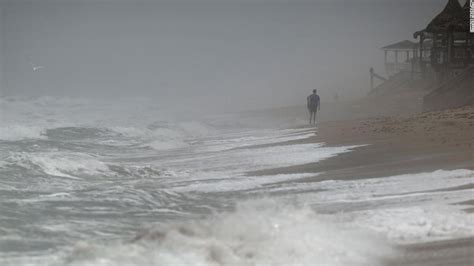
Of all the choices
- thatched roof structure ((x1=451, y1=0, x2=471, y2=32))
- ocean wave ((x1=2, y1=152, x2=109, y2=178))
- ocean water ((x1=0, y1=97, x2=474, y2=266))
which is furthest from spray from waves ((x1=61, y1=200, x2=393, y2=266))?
thatched roof structure ((x1=451, y1=0, x2=471, y2=32))

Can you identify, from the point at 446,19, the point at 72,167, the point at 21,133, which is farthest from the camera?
the point at 446,19

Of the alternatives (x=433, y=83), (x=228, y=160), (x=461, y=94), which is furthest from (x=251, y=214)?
(x=433, y=83)

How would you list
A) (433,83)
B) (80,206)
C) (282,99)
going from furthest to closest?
(282,99) → (433,83) → (80,206)

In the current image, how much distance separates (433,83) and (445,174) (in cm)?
2234

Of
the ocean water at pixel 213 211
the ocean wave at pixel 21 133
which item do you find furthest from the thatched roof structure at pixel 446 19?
the ocean wave at pixel 21 133

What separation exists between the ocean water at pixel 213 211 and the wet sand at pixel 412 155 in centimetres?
33

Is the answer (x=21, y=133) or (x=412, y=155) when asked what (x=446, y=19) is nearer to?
(x=21, y=133)

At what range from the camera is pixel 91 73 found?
102438 mm

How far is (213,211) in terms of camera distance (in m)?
9.91

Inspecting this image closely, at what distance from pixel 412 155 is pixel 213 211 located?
194 inches

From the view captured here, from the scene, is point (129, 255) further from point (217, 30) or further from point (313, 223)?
point (217, 30)

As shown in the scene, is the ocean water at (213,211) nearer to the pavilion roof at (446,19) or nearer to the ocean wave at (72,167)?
the ocean wave at (72,167)

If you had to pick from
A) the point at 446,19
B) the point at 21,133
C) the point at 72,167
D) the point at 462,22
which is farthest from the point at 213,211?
the point at 446,19

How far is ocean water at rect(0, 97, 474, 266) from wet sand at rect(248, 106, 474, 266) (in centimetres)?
33
